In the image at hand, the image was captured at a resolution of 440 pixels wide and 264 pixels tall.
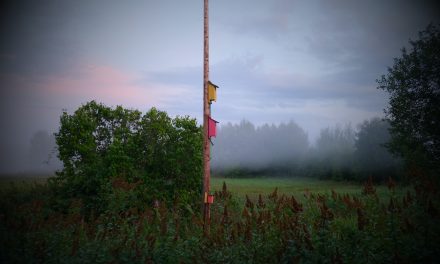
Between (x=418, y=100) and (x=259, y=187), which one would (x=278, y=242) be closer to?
(x=418, y=100)

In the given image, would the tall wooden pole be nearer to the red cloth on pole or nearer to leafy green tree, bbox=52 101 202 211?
the red cloth on pole

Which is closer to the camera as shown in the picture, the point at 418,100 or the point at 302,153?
the point at 418,100

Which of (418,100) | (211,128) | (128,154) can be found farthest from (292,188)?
(211,128)

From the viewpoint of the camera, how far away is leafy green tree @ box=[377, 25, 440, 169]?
20797 mm

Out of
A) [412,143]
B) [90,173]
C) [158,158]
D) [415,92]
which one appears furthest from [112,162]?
[415,92]

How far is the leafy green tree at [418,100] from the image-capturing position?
2080cm

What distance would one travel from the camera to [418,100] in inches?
870

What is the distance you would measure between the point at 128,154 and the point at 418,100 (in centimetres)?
2137

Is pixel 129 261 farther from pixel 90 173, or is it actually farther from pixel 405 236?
pixel 90 173

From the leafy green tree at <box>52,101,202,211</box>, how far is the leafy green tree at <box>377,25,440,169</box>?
1623 centimetres

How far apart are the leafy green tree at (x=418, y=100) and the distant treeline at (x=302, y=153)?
42.3 feet

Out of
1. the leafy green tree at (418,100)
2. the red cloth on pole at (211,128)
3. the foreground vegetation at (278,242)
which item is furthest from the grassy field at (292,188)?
the foreground vegetation at (278,242)

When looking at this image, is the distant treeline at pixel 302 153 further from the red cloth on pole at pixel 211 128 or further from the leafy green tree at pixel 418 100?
the red cloth on pole at pixel 211 128

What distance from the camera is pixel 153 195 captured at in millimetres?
12000
